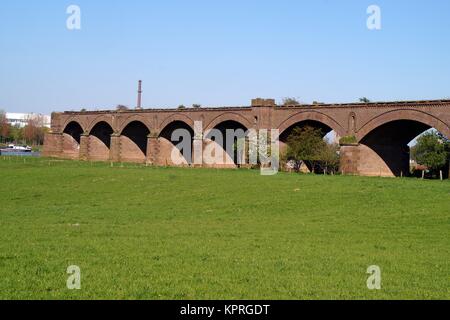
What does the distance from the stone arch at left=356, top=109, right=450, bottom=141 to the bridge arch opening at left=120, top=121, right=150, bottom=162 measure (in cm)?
3730

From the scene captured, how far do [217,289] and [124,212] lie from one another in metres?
14.4

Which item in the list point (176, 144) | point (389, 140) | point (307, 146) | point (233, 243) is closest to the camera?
point (233, 243)

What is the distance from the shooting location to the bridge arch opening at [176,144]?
236 ft

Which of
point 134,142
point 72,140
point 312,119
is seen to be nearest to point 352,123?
point 312,119

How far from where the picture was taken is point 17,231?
15719 millimetres

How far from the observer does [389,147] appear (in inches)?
2005

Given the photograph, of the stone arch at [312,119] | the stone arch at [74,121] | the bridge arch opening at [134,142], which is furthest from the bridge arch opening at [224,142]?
the stone arch at [74,121]

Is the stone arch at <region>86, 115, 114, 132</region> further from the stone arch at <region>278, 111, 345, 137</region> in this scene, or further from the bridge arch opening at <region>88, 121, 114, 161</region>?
the stone arch at <region>278, 111, 345, 137</region>

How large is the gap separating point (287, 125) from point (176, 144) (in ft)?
73.0

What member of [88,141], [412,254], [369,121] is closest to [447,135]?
[369,121]

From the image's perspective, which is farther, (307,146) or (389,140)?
(307,146)

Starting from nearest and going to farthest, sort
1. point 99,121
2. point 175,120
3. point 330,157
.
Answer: point 330,157
point 175,120
point 99,121

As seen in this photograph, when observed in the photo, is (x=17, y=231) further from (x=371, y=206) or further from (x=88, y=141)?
(x=88, y=141)

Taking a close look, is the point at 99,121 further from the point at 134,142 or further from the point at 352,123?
the point at 352,123
